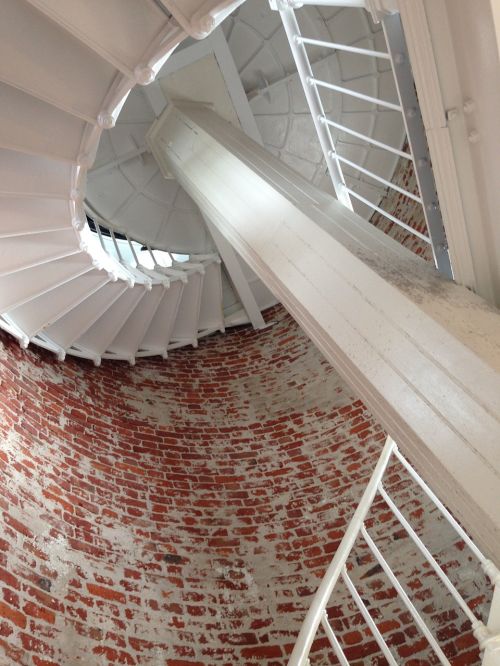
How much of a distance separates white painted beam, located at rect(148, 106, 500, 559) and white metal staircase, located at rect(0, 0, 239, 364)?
84cm

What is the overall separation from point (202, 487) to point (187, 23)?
3.29 metres

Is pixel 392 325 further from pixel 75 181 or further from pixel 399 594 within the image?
pixel 75 181

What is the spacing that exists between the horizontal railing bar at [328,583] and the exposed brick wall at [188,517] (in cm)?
69

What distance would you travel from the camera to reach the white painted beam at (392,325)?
1.74 metres

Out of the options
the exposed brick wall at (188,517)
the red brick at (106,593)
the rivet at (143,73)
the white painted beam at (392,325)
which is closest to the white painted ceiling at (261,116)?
the exposed brick wall at (188,517)

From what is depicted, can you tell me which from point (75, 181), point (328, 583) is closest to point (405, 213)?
point (75, 181)

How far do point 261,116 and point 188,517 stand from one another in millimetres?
3627

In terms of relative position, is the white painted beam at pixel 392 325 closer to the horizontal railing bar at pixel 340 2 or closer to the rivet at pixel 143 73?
the rivet at pixel 143 73

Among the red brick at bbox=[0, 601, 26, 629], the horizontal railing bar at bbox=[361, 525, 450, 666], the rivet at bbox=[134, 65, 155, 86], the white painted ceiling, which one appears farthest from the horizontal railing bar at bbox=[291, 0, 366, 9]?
the red brick at bbox=[0, 601, 26, 629]

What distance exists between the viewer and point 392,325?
214 cm

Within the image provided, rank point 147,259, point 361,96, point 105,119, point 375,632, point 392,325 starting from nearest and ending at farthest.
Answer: point 392,325
point 375,632
point 361,96
point 105,119
point 147,259

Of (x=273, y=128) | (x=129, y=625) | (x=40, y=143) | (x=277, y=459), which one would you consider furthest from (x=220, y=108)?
(x=129, y=625)

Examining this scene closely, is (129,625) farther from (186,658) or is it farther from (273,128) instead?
(273,128)

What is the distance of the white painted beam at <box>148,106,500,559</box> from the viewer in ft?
5.71
